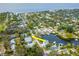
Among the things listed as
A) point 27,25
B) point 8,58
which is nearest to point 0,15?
point 27,25

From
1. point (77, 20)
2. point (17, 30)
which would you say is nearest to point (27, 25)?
point (17, 30)

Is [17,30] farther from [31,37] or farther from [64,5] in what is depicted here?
[64,5]

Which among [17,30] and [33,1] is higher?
[33,1]

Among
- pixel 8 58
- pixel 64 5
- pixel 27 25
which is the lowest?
pixel 8 58

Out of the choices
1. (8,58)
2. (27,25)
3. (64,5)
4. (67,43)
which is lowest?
(8,58)

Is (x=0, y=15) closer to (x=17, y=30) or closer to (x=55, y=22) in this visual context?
(x=17, y=30)

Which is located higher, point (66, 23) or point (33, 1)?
point (33, 1)
